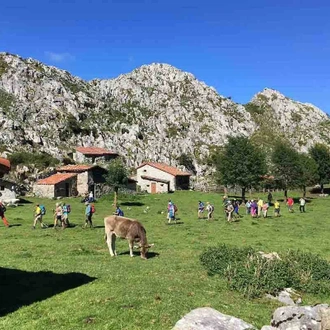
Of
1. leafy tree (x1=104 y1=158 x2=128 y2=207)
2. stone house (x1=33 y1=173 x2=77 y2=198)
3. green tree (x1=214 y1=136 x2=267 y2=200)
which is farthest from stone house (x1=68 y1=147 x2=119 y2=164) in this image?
green tree (x1=214 y1=136 x2=267 y2=200)

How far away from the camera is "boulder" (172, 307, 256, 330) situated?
10.1m

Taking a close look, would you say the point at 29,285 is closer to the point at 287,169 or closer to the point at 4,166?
the point at 4,166

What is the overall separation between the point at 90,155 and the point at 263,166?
59045mm

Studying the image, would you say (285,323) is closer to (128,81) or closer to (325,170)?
(325,170)

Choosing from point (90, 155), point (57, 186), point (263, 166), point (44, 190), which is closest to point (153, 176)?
point (90, 155)

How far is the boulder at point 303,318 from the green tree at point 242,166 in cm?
6317

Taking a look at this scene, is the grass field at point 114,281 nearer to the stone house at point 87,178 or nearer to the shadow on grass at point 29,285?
the shadow on grass at point 29,285

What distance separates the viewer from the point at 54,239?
30031 millimetres

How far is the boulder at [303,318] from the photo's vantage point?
35.0ft

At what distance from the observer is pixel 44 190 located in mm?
75000

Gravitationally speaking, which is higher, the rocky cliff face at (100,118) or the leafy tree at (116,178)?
the rocky cliff face at (100,118)

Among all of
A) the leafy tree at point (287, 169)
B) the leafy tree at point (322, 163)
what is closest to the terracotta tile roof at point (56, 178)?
the leafy tree at point (287, 169)

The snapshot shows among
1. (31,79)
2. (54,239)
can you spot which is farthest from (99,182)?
(31,79)

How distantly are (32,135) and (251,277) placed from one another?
112767 mm
